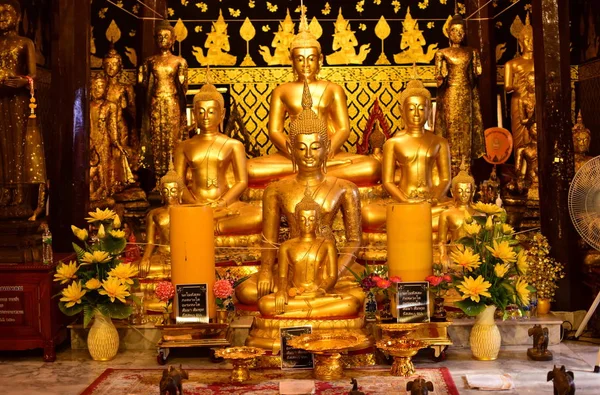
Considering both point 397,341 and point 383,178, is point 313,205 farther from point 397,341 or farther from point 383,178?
point 383,178

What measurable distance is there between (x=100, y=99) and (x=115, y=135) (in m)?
0.37

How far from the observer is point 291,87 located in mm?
7938

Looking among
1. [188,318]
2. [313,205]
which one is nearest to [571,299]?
[313,205]

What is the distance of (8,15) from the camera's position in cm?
678

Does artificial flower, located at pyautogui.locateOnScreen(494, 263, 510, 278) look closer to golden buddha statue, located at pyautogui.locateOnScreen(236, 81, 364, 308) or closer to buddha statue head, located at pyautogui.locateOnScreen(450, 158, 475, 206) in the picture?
golden buddha statue, located at pyautogui.locateOnScreen(236, 81, 364, 308)

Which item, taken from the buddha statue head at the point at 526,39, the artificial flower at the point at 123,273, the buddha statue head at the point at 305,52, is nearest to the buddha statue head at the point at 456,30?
the buddha statue head at the point at 526,39

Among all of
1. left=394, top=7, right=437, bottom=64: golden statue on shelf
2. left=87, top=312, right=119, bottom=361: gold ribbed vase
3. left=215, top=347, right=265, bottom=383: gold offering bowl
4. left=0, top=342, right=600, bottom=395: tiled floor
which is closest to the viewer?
left=215, top=347, right=265, bottom=383: gold offering bowl

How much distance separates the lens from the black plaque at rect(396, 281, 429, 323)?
Result: 18.4 feet

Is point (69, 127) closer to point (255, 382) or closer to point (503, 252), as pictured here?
point (255, 382)

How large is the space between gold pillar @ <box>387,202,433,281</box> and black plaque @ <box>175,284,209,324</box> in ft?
3.27

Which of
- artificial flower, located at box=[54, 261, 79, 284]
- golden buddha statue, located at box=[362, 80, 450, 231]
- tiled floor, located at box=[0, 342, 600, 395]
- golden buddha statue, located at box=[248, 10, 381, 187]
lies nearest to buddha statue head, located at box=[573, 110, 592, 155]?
golden buddha statue, located at box=[362, 80, 450, 231]

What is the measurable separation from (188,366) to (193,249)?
63cm

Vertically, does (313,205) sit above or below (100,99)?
below

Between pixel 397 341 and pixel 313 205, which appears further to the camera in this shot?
pixel 313 205
